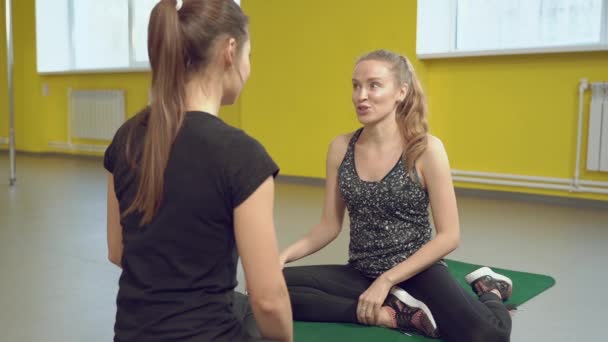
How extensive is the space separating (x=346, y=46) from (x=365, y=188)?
323cm

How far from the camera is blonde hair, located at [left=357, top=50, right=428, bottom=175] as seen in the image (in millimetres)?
1781

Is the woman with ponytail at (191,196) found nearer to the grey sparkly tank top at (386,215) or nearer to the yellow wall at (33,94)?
the grey sparkly tank top at (386,215)

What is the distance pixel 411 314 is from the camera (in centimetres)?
171

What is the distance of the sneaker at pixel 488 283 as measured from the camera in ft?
6.68

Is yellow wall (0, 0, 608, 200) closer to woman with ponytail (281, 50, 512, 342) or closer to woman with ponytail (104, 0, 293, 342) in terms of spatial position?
woman with ponytail (281, 50, 512, 342)

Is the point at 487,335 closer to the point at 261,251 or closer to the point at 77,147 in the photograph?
the point at 261,251

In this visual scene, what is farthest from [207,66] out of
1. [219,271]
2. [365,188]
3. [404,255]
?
[404,255]

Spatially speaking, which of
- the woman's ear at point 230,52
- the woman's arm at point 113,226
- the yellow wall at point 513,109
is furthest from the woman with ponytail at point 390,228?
the yellow wall at point 513,109

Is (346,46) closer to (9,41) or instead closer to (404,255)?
(9,41)

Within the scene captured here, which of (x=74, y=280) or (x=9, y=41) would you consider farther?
(x=9, y=41)

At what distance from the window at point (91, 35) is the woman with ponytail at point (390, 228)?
5.06 meters

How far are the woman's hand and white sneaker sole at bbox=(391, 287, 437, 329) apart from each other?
0.04 m

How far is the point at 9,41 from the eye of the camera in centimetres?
476

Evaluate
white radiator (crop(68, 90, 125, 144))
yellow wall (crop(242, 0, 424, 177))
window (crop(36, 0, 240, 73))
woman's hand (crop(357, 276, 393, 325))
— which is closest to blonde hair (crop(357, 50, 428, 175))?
woman's hand (crop(357, 276, 393, 325))
